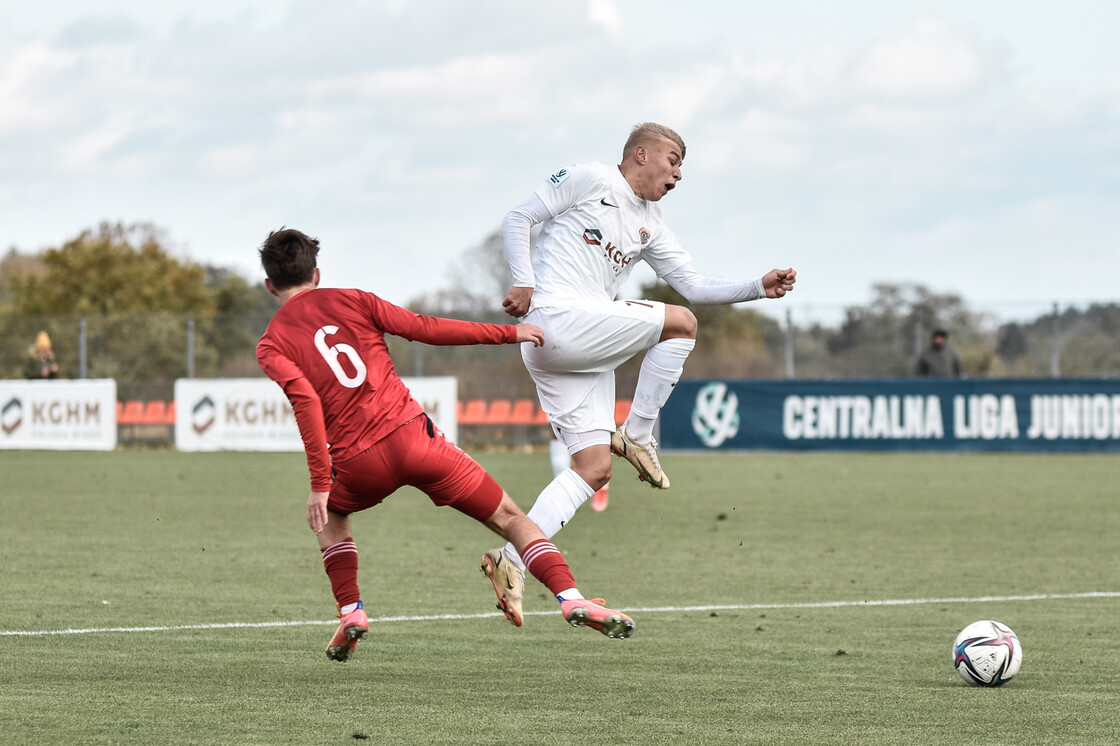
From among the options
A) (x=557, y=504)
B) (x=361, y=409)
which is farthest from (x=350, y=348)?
(x=557, y=504)

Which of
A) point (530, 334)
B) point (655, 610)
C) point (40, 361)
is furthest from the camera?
point (40, 361)

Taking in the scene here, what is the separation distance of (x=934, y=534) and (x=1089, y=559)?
2129 mm

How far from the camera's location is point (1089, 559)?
11570mm

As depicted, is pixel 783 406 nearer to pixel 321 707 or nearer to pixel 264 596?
pixel 264 596

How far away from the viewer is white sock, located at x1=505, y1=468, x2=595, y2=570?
277 inches

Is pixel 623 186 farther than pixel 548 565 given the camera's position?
Yes

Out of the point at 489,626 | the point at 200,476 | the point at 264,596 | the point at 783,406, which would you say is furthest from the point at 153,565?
the point at 783,406

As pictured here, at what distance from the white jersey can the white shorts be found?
0.13 metres

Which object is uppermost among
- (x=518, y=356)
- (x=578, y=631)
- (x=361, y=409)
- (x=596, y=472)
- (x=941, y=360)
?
(x=518, y=356)

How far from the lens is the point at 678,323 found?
7.30m

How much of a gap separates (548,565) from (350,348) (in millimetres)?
1269

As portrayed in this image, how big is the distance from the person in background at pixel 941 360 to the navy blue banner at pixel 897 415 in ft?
3.53

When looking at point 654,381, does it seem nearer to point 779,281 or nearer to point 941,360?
point 779,281

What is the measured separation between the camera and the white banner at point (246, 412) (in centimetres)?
2664
